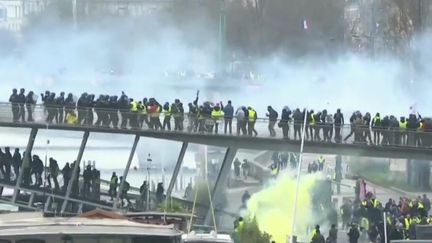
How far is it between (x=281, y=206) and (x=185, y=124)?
14.1 feet

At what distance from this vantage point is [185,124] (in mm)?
41250

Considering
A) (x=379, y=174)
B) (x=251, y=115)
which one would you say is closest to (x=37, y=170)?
(x=251, y=115)

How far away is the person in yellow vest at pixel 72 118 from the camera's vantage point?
41.3 metres

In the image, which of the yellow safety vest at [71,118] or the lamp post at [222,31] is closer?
the yellow safety vest at [71,118]

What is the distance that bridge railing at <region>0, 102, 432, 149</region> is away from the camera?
133 ft

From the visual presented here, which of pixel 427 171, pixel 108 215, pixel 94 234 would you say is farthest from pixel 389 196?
pixel 94 234

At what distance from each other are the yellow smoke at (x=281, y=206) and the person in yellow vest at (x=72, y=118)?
525cm

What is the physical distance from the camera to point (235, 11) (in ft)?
260

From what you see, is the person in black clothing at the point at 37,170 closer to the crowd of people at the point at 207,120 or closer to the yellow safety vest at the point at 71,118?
the crowd of people at the point at 207,120

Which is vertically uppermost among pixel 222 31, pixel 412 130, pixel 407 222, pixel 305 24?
pixel 222 31

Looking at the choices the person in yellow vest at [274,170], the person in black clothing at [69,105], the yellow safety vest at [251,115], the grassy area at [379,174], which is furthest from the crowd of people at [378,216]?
the grassy area at [379,174]

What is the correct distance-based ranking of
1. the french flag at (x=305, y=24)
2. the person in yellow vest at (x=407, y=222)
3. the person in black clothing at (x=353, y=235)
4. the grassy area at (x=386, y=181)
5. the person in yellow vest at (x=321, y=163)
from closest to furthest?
the person in black clothing at (x=353, y=235) → the person in yellow vest at (x=407, y=222) → the person in yellow vest at (x=321, y=163) → the grassy area at (x=386, y=181) → the french flag at (x=305, y=24)

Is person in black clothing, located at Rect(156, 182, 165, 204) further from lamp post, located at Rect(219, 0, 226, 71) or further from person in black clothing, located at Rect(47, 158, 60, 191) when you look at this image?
lamp post, located at Rect(219, 0, 226, 71)

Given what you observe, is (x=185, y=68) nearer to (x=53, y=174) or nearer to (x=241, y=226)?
(x=53, y=174)
